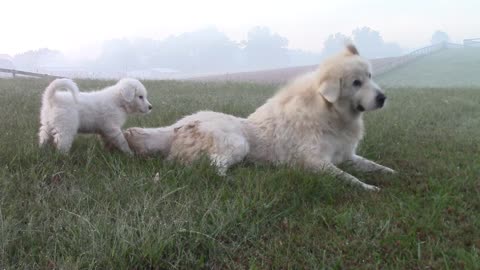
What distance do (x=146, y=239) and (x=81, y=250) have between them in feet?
1.21

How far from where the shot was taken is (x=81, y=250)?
96.2 inches

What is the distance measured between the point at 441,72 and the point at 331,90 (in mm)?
17091

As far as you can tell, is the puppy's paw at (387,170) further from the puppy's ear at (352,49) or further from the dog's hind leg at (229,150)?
the dog's hind leg at (229,150)

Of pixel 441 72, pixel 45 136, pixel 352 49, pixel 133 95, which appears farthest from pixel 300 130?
pixel 441 72

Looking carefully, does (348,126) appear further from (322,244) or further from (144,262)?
(144,262)

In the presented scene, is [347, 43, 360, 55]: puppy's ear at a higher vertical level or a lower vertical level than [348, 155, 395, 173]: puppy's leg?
higher

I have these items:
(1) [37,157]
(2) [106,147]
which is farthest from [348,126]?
(1) [37,157]

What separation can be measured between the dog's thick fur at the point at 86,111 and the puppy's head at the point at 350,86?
232 centimetres

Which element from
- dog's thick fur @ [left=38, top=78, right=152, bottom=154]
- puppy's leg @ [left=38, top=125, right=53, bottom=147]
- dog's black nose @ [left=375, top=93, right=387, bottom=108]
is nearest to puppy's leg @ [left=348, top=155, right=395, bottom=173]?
dog's black nose @ [left=375, top=93, right=387, bottom=108]

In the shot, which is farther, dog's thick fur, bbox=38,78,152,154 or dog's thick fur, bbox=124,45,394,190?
dog's thick fur, bbox=38,78,152,154

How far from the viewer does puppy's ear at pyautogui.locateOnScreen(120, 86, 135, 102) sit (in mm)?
5738

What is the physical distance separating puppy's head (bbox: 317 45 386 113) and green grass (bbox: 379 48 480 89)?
12.5m

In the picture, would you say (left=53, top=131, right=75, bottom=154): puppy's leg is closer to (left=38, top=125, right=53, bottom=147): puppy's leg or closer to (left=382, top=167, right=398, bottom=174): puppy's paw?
(left=38, top=125, right=53, bottom=147): puppy's leg

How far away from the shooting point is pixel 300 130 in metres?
4.82
